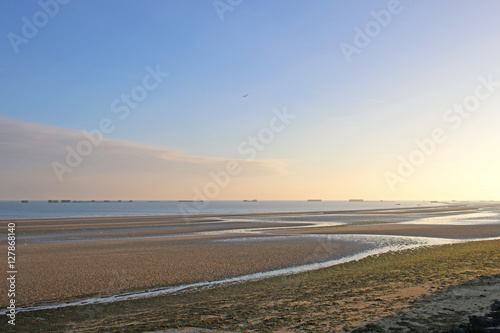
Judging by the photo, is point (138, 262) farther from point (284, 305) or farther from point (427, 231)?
point (427, 231)

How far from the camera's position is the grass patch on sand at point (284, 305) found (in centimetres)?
990

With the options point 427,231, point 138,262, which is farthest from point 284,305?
point 427,231

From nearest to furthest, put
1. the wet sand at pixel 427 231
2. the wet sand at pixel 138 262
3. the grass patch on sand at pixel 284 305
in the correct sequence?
the grass patch on sand at pixel 284 305 < the wet sand at pixel 138 262 < the wet sand at pixel 427 231

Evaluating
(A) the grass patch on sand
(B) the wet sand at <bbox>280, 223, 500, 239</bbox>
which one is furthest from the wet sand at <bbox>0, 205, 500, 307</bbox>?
(B) the wet sand at <bbox>280, 223, 500, 239</bbox>

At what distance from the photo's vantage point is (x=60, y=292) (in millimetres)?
15102

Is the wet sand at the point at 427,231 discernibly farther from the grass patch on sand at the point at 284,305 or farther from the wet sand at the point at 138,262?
the grass patch on sand at the point at 284,305

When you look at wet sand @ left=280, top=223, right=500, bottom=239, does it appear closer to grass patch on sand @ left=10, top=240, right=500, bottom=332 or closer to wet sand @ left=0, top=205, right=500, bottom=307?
wet sand @ left=0, top=205, right=500, bottom=307

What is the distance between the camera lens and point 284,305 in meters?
11.6

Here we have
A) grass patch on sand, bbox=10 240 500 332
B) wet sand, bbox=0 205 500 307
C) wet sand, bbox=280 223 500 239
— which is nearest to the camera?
grass patch on sand, bbox=10 240 500 332

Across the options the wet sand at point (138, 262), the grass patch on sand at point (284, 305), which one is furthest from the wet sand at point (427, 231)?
the grass patch on sand at point (284, 305)

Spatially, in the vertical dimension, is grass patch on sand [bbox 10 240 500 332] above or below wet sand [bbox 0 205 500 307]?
below

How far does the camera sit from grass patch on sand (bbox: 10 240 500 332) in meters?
9.90

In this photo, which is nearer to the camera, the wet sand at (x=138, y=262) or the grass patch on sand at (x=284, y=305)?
the grass patch on sand at (x=284, y=305)

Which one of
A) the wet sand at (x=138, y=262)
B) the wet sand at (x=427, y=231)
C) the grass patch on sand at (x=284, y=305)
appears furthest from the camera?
the wet sand at (x=427, y=231)
